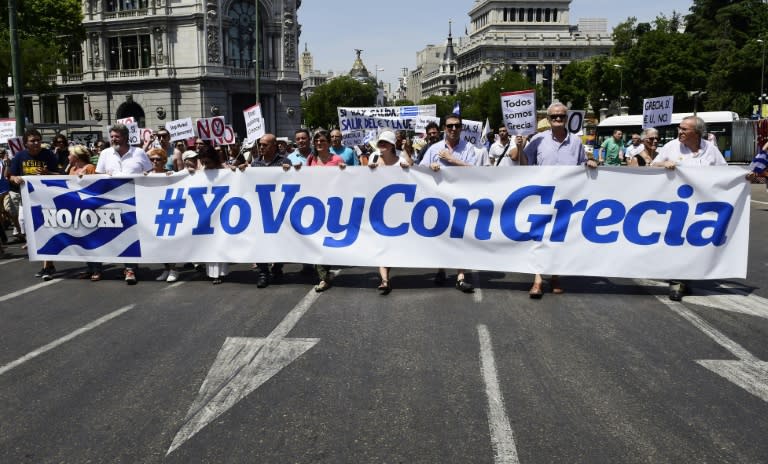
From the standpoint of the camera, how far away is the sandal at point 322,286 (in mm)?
8258

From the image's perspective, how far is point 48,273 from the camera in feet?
31.6

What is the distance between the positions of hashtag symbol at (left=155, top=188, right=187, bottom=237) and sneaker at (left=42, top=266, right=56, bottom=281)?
179 centimetres

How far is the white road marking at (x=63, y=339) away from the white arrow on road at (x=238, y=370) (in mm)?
1537

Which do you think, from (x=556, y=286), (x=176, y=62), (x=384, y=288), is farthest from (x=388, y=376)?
(x=176, y=62)

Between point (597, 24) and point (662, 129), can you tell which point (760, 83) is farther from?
point (597, 24)

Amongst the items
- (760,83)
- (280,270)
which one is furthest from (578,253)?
(760,83)

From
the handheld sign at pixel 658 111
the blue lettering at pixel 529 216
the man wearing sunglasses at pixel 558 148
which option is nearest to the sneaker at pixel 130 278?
the blue lettering at pixel 529 216

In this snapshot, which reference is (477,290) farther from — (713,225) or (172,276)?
(172,276)

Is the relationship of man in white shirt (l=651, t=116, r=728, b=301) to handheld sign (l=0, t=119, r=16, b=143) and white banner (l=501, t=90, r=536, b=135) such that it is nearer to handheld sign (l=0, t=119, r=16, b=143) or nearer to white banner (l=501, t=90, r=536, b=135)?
white banner (l=501, t=90, r=536, b=135)

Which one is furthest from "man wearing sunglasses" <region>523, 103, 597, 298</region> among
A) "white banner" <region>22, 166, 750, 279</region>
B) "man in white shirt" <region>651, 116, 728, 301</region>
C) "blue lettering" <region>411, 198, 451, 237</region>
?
"blue lettering" <region>411, 198, 451, 237</region>

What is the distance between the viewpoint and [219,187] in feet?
28.7

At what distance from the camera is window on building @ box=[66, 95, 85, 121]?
6034 centimetres

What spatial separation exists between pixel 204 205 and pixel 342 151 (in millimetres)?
4049

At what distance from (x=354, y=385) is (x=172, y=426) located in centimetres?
130
